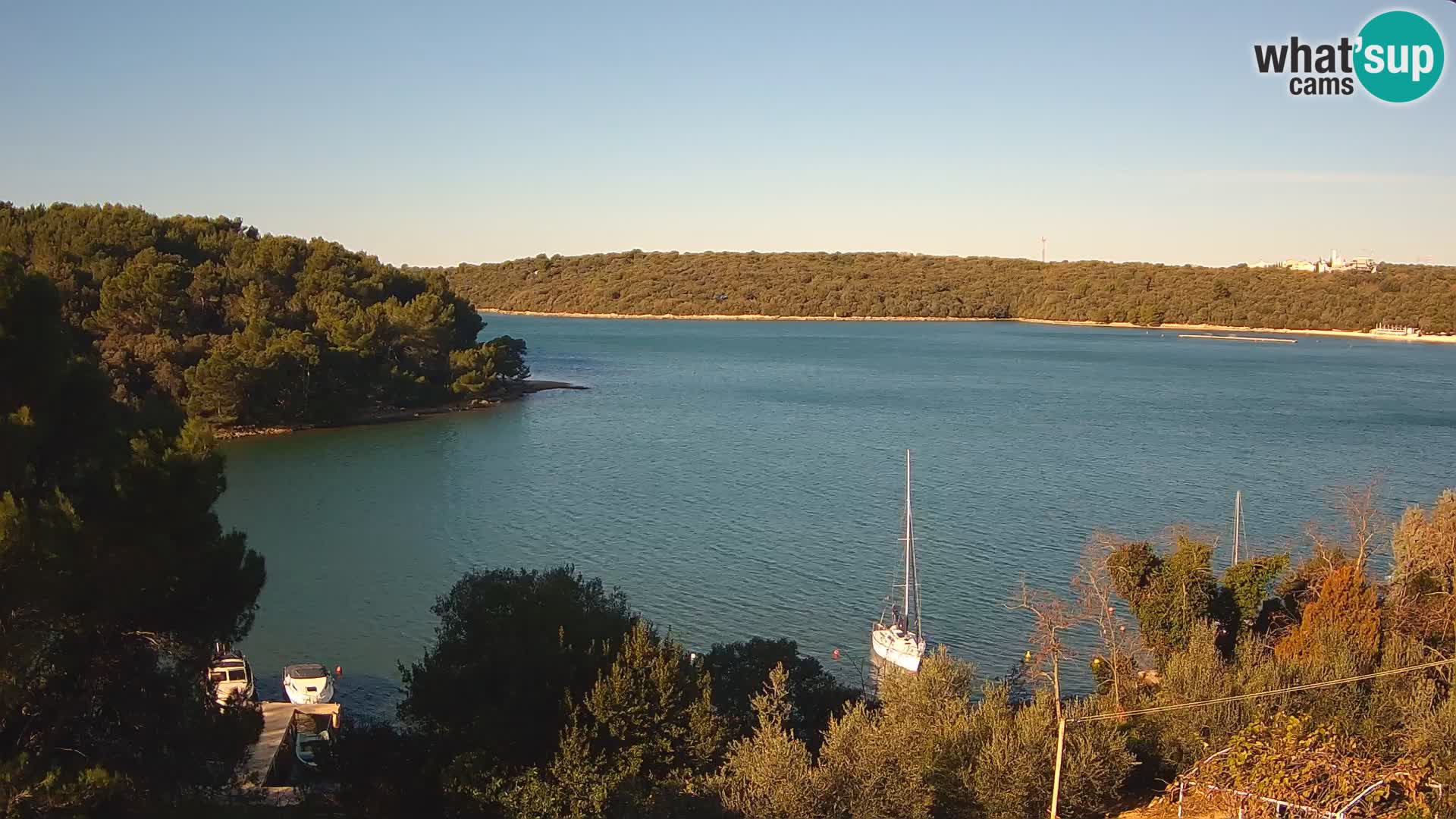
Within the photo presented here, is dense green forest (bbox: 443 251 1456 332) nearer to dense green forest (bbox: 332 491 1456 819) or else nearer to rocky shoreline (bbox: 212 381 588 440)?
rocky shoreline (bbox: 212 381 588 440)

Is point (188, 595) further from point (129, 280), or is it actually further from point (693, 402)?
point (693, 402)

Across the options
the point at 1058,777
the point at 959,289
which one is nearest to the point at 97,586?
the point at 1058,777

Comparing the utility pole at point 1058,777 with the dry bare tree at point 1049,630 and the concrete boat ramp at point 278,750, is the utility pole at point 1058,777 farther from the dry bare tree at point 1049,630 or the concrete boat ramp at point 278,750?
the concrete boat ramp at point 278,750

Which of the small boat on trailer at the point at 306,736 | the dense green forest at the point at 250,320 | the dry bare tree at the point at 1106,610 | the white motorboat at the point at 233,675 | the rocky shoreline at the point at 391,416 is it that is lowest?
the small boat on trailer at the point at 306,736

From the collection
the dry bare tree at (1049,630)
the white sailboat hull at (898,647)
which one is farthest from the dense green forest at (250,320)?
the dry bare tree at (1049,630)

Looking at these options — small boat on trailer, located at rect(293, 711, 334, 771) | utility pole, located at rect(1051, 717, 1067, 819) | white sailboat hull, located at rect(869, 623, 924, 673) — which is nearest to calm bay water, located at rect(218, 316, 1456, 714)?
white sailboat hull, located at rect(869, 623, 924, 673)

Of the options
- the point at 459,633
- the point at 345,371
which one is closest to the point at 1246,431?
the point at 345,371
